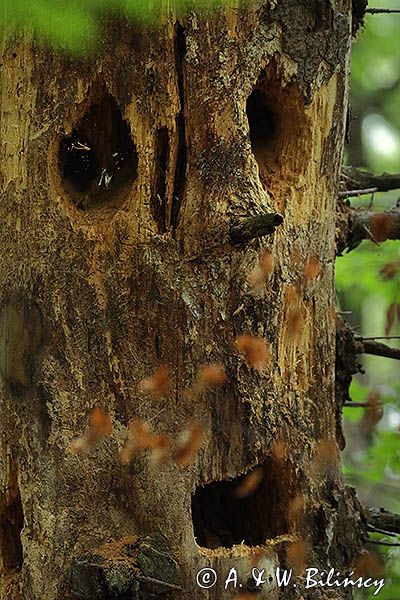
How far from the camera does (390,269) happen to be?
4.65m

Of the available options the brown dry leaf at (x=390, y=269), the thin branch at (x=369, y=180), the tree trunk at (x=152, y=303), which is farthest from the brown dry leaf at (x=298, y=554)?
the brown dry leaf at (x=390, y=269)

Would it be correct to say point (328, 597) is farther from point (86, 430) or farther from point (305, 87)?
point (305, 87)

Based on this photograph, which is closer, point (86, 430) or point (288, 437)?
point (86, 430)

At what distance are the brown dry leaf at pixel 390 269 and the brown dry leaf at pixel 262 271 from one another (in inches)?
73.6

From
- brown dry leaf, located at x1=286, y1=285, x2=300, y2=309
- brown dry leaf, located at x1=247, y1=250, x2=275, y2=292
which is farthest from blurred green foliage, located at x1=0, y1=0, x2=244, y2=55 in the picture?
brown dry leaf, located at x1=286, y1=285, x2=300, y2=309

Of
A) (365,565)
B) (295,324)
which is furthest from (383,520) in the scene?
(295,324)

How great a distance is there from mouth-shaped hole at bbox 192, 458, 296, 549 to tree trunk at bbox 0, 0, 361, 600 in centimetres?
1

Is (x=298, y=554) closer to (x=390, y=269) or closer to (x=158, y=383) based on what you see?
(x=158, y=383)

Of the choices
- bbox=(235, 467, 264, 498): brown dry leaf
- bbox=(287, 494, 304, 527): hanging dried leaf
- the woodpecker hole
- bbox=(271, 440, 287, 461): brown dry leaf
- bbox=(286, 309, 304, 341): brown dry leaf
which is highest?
the woodpecker hole

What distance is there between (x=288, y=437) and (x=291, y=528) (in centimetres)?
33

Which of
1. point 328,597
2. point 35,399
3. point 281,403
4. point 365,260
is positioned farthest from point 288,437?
point 365,260

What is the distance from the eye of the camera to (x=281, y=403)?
2959mm

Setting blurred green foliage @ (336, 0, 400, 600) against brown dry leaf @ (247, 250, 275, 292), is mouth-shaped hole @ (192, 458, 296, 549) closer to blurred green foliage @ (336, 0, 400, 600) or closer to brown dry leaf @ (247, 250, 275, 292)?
brown dry leaf @ (247, 250, 275, 292)

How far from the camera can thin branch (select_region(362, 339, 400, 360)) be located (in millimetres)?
3775
